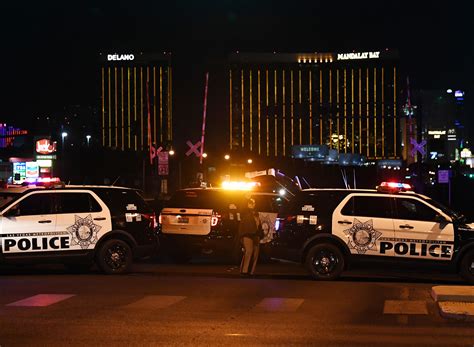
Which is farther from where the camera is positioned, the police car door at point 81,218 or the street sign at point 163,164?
the street sign at point 163,164

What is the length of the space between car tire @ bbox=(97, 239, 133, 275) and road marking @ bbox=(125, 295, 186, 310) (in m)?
3.48

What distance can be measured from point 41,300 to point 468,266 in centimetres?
786

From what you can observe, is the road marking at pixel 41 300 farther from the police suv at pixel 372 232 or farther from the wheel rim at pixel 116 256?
the police suv at pixel 372 232

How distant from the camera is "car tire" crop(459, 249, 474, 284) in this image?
14562 millimetres

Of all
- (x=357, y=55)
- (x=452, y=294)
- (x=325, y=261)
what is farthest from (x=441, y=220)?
(x=357, y=55)

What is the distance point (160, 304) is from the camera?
38.2ft

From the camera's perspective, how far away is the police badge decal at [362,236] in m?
14.9

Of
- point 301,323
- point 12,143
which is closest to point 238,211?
point 301,323

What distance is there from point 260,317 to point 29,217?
678 centimetres

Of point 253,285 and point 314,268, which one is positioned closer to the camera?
point 253,285

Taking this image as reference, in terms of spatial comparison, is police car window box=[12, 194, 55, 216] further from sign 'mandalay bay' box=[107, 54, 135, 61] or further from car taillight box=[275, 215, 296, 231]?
sign 'mandalay bay' box=[107, 54, 135, 61]

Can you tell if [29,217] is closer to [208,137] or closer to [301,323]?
[301,323]

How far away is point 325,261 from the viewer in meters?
15.1

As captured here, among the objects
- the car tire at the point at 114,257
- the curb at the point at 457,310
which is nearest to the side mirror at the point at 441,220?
the curb at the point at 457,310
